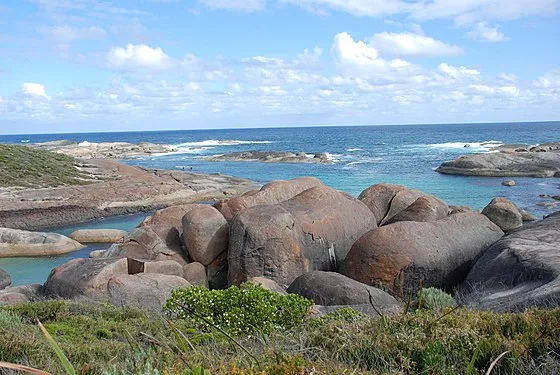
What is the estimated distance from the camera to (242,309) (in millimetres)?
11516

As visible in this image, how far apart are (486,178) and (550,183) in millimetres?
6143

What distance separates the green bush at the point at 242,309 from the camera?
1121cm

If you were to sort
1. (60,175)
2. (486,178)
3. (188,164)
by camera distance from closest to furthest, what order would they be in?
(60,175) → (486,178) → (188,164)

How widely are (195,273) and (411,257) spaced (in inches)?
287

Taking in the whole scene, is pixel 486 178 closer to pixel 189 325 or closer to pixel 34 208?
pixel 34 208

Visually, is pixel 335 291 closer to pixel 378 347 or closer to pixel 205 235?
pixel 205 235

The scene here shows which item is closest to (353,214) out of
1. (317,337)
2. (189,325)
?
(189,325)

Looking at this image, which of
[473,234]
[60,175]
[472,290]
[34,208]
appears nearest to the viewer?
[472,290]

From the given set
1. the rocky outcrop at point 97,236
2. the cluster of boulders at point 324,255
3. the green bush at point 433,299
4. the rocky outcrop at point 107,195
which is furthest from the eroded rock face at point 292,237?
the rocky outcrop at point 107,195

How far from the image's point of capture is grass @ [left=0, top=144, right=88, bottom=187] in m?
43.1

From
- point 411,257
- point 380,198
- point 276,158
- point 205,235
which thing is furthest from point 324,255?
point 276,158

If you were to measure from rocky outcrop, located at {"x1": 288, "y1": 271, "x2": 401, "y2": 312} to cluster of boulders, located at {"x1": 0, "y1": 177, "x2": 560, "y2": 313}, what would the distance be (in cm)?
3

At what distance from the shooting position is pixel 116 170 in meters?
51.5

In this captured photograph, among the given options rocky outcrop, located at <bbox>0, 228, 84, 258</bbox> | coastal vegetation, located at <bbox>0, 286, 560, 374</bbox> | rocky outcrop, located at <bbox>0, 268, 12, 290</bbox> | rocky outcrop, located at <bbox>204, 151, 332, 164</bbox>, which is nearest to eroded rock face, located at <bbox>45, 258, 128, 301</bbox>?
rocky outcrop, located at <bbox>0, 268, 12, 290</bbox>
